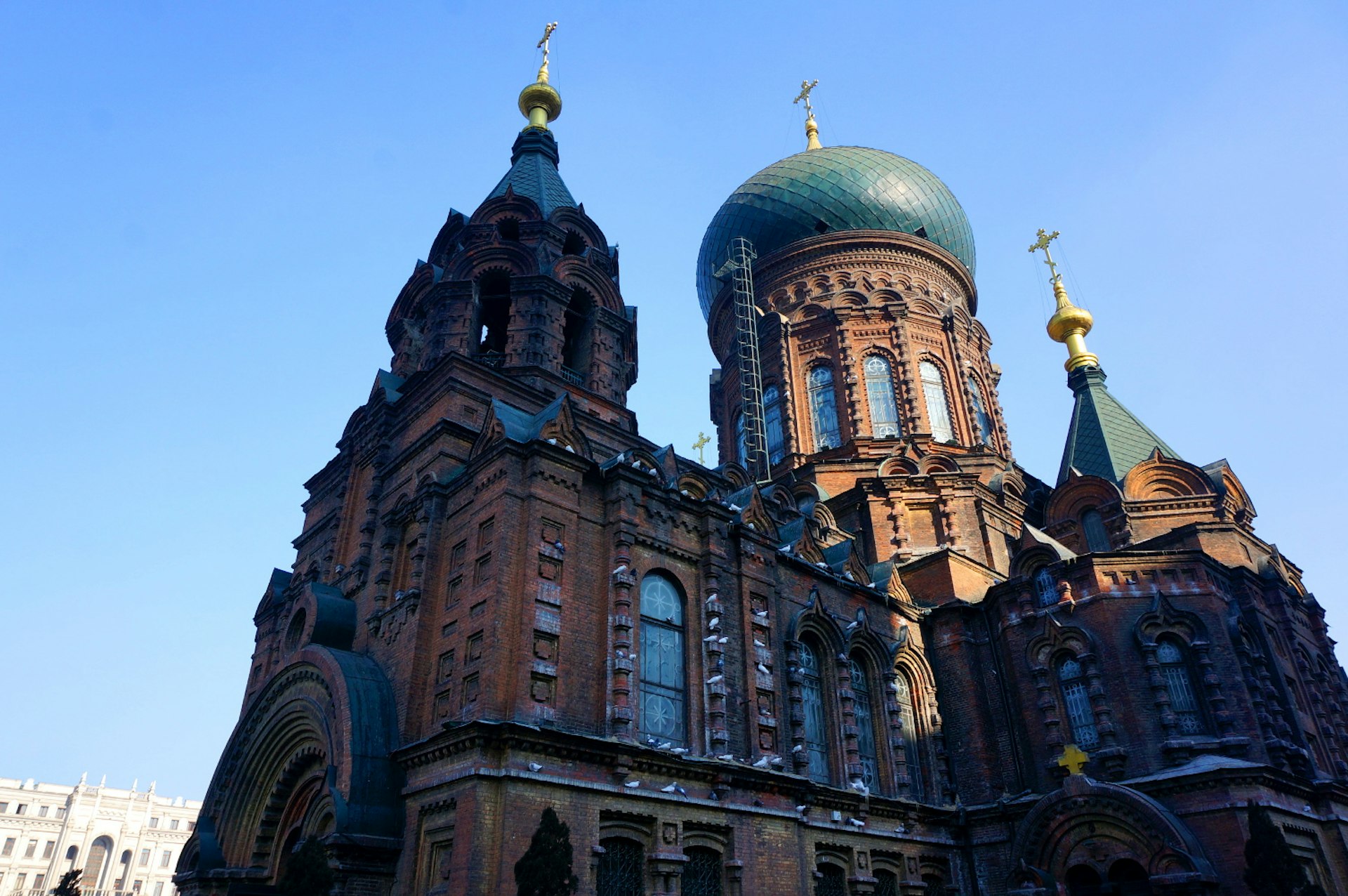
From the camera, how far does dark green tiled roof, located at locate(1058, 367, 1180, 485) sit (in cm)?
2194

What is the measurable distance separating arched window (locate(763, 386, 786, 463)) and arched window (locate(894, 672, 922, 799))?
7.84m

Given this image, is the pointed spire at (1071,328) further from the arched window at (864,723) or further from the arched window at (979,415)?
the arched window at (864,723)

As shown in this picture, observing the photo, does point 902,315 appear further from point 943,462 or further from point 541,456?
point 541,456

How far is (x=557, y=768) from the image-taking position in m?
10.9

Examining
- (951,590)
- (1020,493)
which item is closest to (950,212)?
(1020,493)

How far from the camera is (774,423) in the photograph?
2514cm

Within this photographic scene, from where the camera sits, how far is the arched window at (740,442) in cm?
2541

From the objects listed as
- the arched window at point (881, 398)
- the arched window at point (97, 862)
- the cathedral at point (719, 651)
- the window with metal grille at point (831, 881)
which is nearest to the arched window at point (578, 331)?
the cathedral at point (719, 651)

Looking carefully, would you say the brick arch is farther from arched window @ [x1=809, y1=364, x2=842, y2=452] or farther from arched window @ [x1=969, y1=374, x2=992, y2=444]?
arched window @ [x1=969, y1=374, x2=992, y2=444]

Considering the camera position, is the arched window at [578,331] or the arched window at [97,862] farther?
the arched window at [97,862]

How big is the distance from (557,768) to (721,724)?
2.79m

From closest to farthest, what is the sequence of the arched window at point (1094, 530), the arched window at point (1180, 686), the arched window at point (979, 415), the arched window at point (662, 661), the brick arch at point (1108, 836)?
1. the arched window at point (662, 661)
2. the brick arch at point (1108, 836)
3. the arched window at point (1180, 686)
4. the arched window at point (1094, 530)
5. the arched window at point (979, 415)

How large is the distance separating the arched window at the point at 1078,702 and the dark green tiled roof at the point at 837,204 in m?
13.6

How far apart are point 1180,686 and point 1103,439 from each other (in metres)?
7.85
